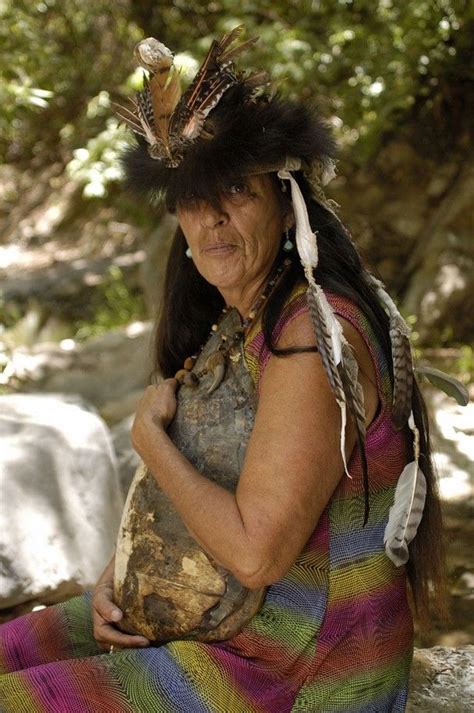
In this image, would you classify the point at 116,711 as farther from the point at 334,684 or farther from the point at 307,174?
the point at 307,174

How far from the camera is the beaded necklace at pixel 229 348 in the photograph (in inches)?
80.7

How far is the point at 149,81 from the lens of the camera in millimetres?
2037

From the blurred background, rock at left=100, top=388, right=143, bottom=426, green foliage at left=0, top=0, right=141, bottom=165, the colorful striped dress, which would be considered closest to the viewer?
the colorful striped dress

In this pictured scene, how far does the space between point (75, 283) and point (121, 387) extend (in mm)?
3312

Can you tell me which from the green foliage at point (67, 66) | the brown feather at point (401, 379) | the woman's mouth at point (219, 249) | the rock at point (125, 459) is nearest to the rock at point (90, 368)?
the green foliage at point (67, 66)

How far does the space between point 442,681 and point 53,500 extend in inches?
66.5

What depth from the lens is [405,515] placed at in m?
1.90

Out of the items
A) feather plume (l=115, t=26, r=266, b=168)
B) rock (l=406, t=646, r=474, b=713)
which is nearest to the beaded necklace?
feather plume (l=115, t=26, r=266, b=168)

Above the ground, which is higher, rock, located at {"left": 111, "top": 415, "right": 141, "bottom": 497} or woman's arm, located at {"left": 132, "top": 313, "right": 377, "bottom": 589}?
woman's arm, located at {"left": 132, "top": 313, "right": 377, "bottom": 589}

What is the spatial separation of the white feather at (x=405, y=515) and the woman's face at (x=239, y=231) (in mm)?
568

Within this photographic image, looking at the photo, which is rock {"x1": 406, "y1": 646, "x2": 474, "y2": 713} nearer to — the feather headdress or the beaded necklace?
the feather headdress

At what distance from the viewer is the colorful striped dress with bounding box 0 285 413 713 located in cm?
182

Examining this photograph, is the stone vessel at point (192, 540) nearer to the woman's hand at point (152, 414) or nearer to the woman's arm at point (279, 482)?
the woman's hand at point (152, 414)

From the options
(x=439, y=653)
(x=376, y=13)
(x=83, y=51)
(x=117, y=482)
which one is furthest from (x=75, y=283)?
(x=439, y=653)
